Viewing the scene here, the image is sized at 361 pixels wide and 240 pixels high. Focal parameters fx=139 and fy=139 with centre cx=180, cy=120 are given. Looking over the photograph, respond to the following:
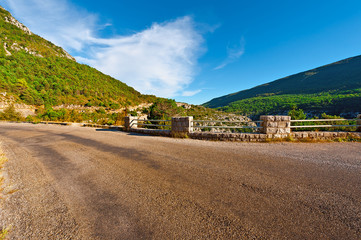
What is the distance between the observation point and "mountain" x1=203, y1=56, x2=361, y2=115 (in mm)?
75356

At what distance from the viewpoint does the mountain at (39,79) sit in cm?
3597

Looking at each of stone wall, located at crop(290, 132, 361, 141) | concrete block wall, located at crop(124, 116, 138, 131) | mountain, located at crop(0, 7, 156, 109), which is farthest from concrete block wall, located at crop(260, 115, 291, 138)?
mountain, located at crop(0, 7, 156, 109)

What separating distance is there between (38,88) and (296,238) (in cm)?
6033

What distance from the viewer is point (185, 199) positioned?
248 cm

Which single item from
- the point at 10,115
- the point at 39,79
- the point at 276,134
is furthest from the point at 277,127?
the point at 39,79

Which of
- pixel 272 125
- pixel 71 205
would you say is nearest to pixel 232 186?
pixel 71 205

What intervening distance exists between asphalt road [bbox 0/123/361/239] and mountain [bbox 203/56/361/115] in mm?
75208

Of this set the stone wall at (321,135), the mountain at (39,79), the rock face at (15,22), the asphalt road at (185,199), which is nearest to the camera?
the asphalt road at (185,199)

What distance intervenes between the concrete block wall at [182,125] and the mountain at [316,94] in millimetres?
72326

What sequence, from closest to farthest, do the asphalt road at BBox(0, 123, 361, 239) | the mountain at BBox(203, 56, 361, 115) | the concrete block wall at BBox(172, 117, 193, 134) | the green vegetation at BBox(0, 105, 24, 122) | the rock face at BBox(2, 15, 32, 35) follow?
the asphalt road at BBox(0, 123, 361, 239), the concrete block wall at BBox(172, 117, 193, 134), the green vegetation at BBox(0, 105, 24, 122), the rock face at BBox(2, 15, 32, 35), the mountain at BBox(203, 56, 361, 115)

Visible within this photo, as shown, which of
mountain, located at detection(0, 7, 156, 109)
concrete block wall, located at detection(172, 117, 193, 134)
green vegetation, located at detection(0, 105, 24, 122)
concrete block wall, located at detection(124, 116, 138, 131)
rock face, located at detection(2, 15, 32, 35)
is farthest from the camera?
rock face, located at detection(2, 15, 32, 35)

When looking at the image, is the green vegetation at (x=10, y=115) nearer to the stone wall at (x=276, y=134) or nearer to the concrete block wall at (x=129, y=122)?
the concrete block wall at (x=129, y=122)

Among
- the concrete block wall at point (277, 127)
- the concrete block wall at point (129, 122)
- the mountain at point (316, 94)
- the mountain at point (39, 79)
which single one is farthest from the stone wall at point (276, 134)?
the mountain at point (316, 94)

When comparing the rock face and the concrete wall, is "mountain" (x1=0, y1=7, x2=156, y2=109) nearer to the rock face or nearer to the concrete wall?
the rock face
